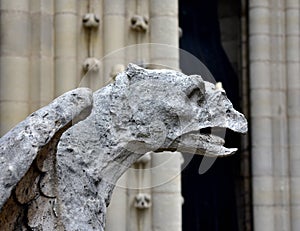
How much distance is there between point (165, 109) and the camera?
4.50m

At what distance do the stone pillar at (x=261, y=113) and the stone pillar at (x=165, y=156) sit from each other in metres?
1.97

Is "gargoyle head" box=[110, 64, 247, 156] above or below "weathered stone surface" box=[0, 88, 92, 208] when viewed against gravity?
above

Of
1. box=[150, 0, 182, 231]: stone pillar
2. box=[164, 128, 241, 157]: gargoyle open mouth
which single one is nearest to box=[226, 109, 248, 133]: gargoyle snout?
box=[164, 128, 241, 157]: gargoyle open mouth

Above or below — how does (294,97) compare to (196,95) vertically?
above

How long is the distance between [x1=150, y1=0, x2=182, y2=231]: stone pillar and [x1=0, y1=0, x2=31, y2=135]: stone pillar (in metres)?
0.89

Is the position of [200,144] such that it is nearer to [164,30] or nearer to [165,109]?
[165,109]

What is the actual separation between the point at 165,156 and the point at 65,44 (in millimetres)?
1053

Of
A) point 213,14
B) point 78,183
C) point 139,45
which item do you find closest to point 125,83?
point 78,183

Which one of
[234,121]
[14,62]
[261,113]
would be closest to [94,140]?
[234,121]

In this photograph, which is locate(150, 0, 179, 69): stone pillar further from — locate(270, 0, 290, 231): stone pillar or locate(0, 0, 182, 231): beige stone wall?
locate(270, 0, 290, 231): stone pillar

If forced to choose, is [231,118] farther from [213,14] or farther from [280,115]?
[213,14]

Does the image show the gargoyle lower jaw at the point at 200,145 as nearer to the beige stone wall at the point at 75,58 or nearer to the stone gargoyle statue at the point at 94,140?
the stone gargoyle statue at the point at 94,140

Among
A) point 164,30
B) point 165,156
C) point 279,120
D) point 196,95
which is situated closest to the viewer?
point 196,95

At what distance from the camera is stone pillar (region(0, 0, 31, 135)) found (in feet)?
27.5
